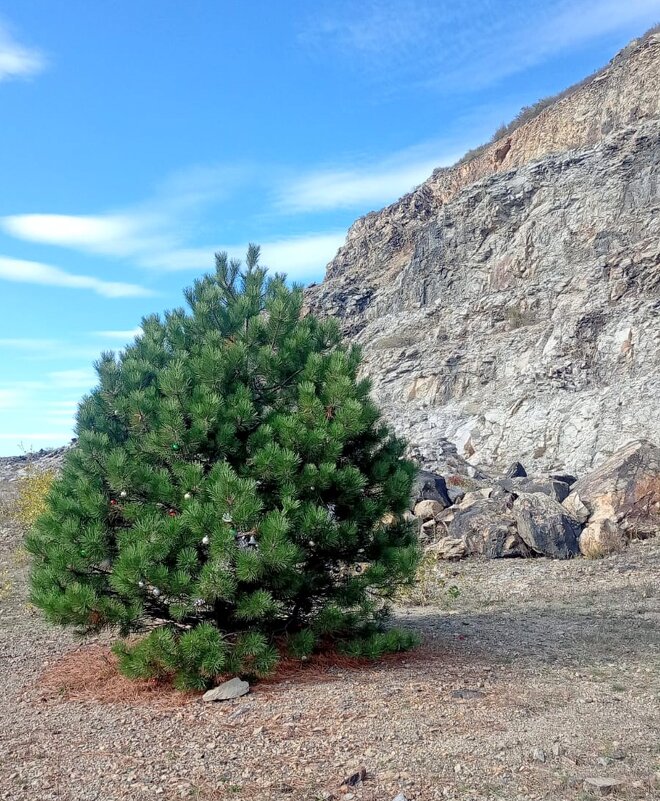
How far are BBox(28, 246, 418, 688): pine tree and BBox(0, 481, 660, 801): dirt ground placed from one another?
57cm

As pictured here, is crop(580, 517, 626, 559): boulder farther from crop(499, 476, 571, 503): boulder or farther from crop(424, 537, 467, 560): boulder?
crop(424, 537, 467, 560): boulder

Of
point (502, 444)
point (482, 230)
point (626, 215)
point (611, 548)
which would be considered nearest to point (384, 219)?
point (482, 230)

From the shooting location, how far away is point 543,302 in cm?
2847

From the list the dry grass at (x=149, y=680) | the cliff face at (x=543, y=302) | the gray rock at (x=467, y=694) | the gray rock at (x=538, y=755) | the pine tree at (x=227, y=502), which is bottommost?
the gray rock at (x=467, y=694)

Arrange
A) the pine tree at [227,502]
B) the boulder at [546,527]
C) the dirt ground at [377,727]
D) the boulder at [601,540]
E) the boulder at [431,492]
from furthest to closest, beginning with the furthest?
the boulder at [431,492] < the boulder at [546,527] < the boulder at [601,540] < the pine tree at [227,502] < the dirt ground at [377,727]

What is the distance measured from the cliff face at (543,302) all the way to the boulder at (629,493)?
17.9 feet

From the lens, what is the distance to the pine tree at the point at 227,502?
19.2 feet

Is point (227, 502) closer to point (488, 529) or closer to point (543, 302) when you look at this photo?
point (488, 529)

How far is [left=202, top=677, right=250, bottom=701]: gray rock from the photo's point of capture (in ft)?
19.3

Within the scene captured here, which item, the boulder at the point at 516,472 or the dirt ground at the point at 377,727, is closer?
the dirt ground at the point at 377,727

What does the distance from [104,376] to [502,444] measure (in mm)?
17884

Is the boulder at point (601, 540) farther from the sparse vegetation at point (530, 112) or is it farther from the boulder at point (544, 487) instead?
the sparse vegetation at point (530, 112)

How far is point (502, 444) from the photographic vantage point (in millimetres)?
22969

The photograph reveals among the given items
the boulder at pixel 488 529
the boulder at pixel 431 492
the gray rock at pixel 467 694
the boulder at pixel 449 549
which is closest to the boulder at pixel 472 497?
the boulder at pixel 488 529
